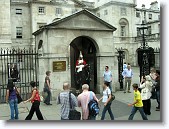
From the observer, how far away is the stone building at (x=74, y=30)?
1049 centimetres

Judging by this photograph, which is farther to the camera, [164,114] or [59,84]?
[59,84]

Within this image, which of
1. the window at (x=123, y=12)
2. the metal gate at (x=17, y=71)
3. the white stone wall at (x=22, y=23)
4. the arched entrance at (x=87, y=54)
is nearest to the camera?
the metal gate at (x=17, y=71)

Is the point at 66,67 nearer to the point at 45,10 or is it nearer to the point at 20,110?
the point at 20,110

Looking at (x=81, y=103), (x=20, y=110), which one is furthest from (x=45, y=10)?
(x=81, y=103)

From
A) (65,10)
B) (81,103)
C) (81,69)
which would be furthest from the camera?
(65,10)

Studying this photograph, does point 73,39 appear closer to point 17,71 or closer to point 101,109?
point 101,109

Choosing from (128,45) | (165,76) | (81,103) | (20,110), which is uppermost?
(128,45)

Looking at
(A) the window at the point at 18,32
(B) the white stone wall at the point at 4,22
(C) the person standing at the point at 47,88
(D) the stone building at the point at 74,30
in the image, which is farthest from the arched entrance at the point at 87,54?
(A) the window at the point at 18,32

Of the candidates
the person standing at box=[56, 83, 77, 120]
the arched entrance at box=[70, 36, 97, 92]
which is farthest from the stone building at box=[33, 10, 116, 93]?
the person standing at box=[56, 83, 77, 120]

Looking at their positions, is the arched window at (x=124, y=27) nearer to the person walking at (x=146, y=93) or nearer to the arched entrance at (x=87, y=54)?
the arched entrance at (x=87, y=54)

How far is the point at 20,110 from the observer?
894 cm

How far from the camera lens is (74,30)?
10781mm

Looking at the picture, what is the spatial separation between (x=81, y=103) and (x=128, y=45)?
28863mm

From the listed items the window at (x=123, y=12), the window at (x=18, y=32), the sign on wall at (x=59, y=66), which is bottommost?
the sign on wall at (x=59, y=66)
